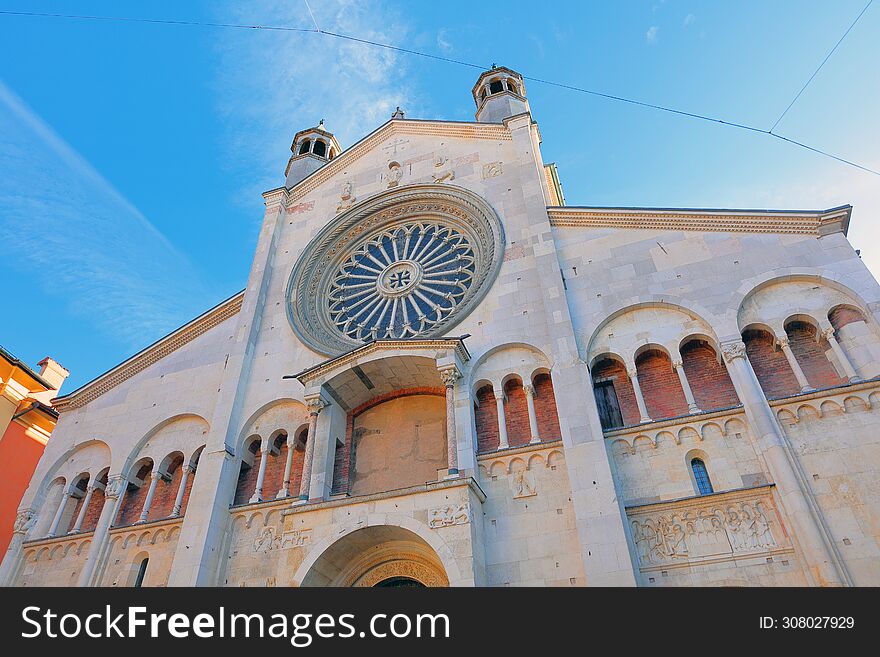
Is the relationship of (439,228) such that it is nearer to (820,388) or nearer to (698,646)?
(820,388)

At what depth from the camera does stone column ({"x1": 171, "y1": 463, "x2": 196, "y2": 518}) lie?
46.2 feet

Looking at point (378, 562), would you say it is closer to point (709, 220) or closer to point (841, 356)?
point (841, 356)

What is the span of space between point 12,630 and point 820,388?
1313cm

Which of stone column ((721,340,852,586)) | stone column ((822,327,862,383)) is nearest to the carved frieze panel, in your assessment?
stone column ((721,340,852,586))

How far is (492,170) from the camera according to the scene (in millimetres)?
17781

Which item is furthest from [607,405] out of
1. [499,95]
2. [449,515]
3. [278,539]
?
[499,95]

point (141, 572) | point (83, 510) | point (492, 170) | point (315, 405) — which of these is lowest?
point (141, 572)

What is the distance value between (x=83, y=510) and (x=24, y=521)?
1668mm

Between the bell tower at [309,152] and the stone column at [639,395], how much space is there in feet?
47.3

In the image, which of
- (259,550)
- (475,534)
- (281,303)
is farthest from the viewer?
(281,303)

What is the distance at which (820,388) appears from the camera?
37.0 feet

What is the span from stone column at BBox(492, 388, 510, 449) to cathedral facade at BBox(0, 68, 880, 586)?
0.20ft

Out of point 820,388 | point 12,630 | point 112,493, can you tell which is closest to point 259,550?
point 112,493

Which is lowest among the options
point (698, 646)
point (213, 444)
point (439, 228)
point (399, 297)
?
point (698, 646)
